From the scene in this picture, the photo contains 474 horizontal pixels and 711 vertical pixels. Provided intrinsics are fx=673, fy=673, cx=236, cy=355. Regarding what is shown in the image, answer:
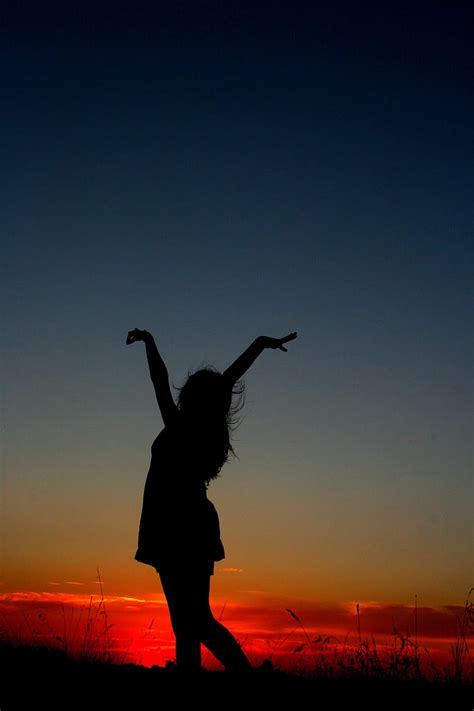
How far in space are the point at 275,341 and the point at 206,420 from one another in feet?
2.48

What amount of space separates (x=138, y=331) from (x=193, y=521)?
1.33m

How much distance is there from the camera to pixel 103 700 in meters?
4.69

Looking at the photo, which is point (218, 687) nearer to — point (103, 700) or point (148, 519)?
point (103, 700)

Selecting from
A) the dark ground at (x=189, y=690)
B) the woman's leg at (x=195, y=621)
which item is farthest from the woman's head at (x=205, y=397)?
the dark ground at (x=189, y=690)

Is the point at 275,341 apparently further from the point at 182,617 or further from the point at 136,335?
the point at 182,617

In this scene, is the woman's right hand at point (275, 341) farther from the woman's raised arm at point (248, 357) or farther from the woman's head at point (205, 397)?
the woman's head at point (205, 397)

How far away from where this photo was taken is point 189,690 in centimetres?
418

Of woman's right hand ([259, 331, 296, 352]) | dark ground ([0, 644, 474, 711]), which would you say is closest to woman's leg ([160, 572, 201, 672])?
dark ground ([0, 644, 474, 711])

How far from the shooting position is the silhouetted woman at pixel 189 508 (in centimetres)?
408

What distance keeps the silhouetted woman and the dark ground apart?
283mm

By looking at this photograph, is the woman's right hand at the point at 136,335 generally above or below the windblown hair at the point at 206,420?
above

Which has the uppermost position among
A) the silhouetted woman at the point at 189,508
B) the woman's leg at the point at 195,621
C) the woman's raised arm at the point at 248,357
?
the woman's raised arm at the point at 248,357

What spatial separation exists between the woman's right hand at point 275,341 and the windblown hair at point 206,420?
1.33 feet

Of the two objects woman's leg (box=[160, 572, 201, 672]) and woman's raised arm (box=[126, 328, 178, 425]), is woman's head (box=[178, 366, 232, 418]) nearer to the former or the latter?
woman's raised arm (box=[126, 328, 178, 425])
